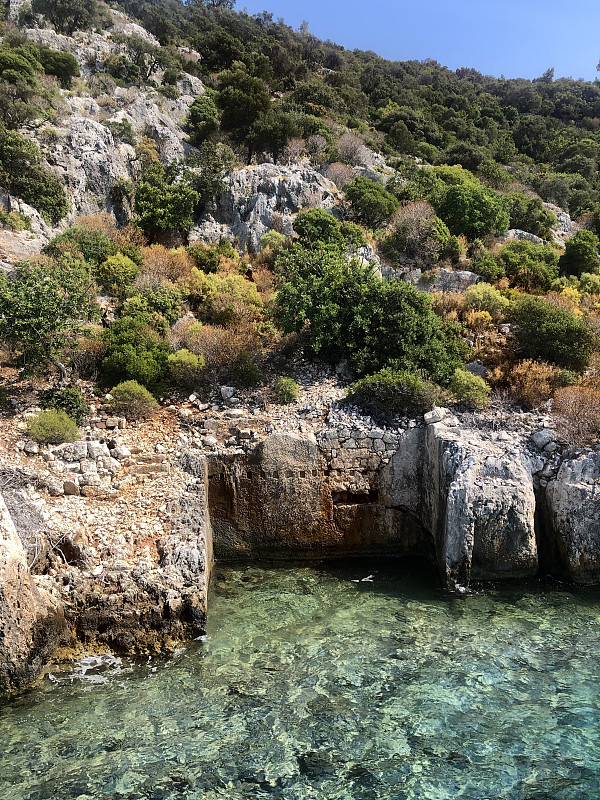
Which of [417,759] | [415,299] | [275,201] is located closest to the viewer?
[417,759]

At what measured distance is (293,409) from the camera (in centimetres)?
1395

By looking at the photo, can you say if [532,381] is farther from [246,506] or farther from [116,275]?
[116,275]

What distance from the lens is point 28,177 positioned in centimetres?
2166

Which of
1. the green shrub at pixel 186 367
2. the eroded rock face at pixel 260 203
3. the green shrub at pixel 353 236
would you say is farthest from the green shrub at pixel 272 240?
the green shrub at pixel 186 367

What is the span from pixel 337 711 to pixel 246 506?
559 cm

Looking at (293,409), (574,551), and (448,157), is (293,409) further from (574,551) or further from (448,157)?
(448,157)

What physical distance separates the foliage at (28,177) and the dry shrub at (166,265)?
14.9 ft

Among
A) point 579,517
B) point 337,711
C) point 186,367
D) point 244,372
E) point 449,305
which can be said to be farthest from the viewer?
point 449,305

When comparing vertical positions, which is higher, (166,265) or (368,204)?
(368,204)

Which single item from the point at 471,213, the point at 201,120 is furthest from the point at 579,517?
the point at 201,120

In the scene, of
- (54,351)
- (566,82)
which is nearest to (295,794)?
(54,351)

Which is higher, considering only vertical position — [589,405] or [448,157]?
[448,157]

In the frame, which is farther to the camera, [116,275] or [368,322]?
[116,275]

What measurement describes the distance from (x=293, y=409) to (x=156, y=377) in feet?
13.3
